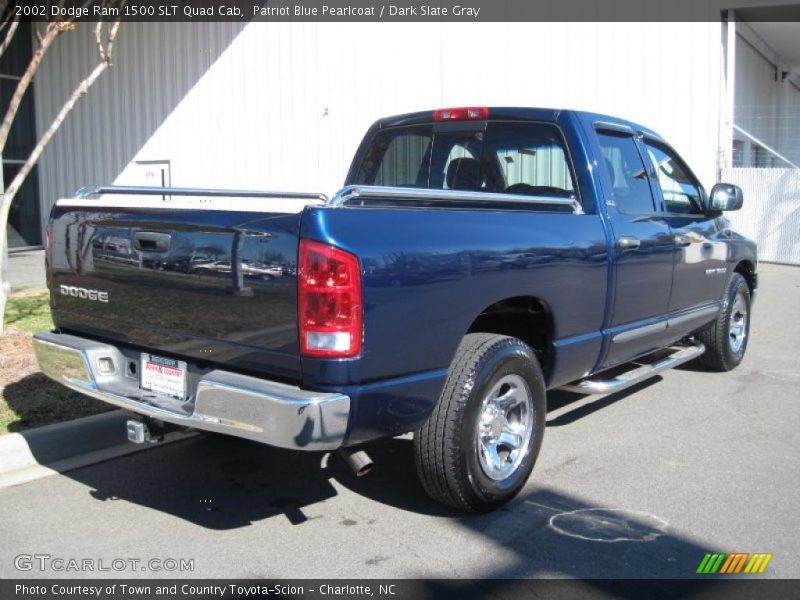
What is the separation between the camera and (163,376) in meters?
3.85

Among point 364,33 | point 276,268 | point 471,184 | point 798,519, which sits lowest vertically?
point 798,519

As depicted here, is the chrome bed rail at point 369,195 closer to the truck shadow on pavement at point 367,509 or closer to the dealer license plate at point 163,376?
the dealer license plate at point 163,376

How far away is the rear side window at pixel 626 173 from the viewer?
5230mm

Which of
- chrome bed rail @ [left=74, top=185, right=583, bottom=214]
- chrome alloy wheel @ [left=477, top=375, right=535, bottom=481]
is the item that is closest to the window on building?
chrome bed rail @ [left=74, top=185, right=583, bottom=214]

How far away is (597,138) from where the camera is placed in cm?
508

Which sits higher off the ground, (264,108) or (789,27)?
(789,27)

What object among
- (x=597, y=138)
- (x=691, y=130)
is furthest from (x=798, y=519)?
(x=691, y=130)

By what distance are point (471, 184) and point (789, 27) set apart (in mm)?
15085

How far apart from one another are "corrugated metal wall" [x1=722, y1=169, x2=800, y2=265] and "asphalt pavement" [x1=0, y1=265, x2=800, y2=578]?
11.0 m

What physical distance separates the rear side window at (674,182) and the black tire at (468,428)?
2476mm

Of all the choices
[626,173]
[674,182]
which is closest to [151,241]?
[626,173]

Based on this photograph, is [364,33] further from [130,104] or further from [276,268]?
[276,268]

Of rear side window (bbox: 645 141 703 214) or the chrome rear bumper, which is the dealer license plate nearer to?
the chrome rear bumper

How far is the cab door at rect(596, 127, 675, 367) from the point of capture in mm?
5012
